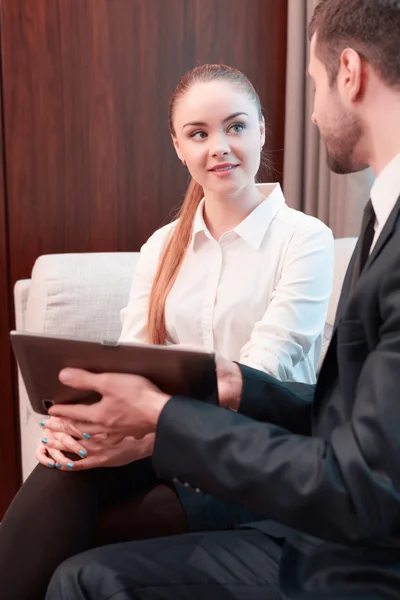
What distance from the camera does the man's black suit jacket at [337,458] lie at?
0.87m

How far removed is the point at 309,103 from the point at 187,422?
5.89 feet

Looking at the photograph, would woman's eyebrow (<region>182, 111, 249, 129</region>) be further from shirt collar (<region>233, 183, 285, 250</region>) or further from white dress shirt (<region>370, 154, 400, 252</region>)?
white dress shirt (<region>370, 154, 400, 252</region>)

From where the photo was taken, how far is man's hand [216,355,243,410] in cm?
125

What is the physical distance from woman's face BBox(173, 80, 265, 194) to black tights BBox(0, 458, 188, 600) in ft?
2.06

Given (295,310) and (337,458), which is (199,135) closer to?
(295,310)

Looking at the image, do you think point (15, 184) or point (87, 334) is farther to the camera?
point (15, 184)

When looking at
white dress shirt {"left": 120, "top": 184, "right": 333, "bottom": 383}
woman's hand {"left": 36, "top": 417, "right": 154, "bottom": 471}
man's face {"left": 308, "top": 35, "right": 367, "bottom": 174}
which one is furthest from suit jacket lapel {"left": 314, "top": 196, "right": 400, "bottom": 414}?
white dress shirt {"left": 120, "top": 184, "right": 333, "bottom": 383}

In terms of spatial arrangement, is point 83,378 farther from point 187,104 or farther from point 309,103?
point 309,103

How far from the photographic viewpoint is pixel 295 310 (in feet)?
5.20

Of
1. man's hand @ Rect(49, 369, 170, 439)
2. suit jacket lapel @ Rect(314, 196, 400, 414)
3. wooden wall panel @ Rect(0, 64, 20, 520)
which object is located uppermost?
suit jacket lapel @ Rect(314, 196, 400, 414)

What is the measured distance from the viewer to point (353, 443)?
0.88 meters

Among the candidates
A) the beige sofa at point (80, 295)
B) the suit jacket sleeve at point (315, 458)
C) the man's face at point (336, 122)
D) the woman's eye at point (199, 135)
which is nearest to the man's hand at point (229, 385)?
the suit jacket sleeve at point (315, 458)

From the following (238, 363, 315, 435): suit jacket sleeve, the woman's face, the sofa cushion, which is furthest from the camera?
the sofa cushion

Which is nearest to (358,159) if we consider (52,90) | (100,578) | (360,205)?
(100,578)
